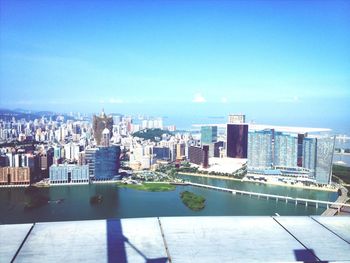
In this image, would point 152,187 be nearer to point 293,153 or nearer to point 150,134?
point 293,153

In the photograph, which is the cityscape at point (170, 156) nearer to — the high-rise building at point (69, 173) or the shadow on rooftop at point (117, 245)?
the high-rise building at point (69, 173)

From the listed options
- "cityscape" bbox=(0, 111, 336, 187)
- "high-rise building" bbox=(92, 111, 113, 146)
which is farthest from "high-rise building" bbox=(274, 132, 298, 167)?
"high-rise building" bbox=(92, 111, 113, 146)

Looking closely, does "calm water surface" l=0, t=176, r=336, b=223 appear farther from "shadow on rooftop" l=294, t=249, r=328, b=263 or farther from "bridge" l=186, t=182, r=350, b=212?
"shadow on rooftop" l=294, t=249, r=328, b=263

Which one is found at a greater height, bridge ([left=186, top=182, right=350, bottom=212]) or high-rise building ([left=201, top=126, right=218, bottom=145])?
high-rise building ([left=201, top=126, right=218, bottom=145])

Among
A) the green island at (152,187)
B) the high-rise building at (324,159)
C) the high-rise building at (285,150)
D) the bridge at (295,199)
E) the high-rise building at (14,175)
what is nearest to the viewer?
the bridge at (295,199)

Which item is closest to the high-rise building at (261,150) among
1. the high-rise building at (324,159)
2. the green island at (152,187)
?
the high-rise building at (324,159)

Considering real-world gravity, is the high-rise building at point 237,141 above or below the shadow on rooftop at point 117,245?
below

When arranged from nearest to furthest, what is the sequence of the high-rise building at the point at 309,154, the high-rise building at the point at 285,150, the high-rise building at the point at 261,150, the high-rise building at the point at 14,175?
the high-rise building at the point at 14,175
the high-rise building at the point at 309,154
the high-rise building at the point at 285,150
the high-rise building at the point at 261,150
